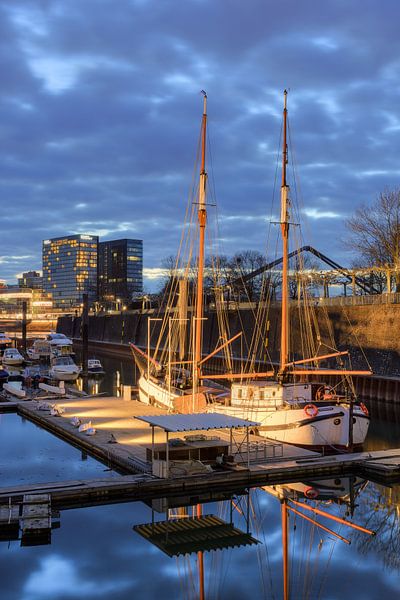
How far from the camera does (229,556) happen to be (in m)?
20.6

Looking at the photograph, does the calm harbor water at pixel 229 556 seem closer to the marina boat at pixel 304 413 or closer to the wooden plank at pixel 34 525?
the wooden plank at pixel 34 525

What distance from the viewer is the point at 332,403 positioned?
1320 inches

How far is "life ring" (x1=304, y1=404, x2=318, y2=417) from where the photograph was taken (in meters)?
32.6

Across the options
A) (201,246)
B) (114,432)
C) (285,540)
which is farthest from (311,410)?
(201,246)

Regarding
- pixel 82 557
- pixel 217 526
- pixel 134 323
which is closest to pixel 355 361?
pixel 217 526

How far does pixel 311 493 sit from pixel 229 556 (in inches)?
277

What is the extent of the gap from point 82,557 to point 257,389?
17.8 meters

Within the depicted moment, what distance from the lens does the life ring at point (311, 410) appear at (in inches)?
1284

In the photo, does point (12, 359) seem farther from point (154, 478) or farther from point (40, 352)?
point (154, 478)

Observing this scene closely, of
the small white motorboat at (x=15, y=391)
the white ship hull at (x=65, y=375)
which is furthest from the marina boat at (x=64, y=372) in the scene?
the small white motorboat at (x=15, y=391)

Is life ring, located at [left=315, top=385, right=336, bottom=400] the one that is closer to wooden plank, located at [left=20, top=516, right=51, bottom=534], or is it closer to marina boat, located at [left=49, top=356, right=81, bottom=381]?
wooden plank, located at [left=20, top=516, right=51, bottom=534]

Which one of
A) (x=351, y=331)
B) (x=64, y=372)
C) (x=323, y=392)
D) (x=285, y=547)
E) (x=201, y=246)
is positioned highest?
(x=201, y=246)

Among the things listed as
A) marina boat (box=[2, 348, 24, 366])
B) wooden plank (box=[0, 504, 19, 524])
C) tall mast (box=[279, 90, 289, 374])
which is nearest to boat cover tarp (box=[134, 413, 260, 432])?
wooden plank (box=[0, 504, 19, 524])

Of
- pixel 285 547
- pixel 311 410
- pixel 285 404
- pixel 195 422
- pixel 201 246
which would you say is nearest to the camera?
pixel 285 547
